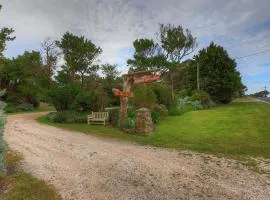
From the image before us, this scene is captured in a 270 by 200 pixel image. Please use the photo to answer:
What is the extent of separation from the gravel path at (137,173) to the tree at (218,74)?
23324 mm

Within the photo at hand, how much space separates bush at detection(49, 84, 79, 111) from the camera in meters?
20.4

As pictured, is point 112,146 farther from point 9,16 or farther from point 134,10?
point 9,16

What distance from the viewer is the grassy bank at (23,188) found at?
552cm

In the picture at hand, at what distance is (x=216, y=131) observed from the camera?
13219 millimetres

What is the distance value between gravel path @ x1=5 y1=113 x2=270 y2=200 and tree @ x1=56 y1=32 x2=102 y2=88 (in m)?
18.3

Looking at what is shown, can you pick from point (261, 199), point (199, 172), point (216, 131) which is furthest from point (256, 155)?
point (216, 131)

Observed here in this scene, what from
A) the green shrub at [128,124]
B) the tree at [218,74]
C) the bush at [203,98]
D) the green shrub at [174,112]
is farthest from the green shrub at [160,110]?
the tree at [218,74]

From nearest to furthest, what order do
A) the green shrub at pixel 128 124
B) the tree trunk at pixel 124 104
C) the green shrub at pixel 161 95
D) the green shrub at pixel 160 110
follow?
the green shrub at pixel 128 124 → the tree trunk at pixel 124 104 → the green shrub at pixel 160 110 → the green shrub at pixel 161 95

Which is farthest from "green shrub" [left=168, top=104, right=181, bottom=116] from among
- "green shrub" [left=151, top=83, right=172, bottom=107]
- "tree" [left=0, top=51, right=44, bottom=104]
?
"tree" [left=0, top=51, right=44, bottom=104]

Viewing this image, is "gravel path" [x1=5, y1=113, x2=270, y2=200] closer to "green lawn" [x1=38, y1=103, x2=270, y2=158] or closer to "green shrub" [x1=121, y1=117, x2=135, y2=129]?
"green lawn" [x1=38, y1=103, x2=270, y2=158]

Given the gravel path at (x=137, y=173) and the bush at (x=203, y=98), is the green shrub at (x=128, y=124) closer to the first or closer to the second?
the gravel path at (x=137, y=173)

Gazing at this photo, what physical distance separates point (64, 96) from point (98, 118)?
441cm

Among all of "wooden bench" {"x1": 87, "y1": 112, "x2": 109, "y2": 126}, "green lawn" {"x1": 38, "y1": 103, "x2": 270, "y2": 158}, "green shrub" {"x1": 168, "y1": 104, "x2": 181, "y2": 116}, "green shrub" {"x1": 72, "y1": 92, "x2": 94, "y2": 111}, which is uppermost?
"green shrub" {"x1": 72, "y1": 92, "x2": 94, "y2": 111}

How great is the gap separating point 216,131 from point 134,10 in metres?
8.53
